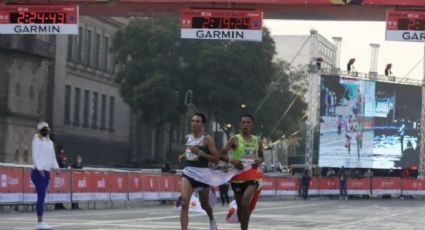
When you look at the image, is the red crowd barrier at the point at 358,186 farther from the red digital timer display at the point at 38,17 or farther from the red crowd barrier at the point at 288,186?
the red digital timer display at the point at 38,17

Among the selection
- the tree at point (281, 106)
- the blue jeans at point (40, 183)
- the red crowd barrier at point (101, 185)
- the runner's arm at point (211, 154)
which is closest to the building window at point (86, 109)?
the tree at point (281, 106)

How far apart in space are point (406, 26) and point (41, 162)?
12.5 metres

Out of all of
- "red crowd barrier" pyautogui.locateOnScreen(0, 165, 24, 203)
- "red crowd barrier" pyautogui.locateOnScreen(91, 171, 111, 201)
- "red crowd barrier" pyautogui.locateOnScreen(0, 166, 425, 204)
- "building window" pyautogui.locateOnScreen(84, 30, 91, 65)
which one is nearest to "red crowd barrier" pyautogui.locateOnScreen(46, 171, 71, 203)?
"red crowd barrier" pyautogui.locateOnScreen(0, 166, 425, 204)

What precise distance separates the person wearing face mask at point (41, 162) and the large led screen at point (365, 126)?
141ft

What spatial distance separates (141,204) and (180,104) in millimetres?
31364

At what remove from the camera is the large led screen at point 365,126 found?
2327 inches

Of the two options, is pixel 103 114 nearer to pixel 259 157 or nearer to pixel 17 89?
pixel 17 89

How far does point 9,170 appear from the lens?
2608 centimetres

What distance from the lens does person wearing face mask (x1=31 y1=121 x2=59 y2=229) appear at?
1655cm

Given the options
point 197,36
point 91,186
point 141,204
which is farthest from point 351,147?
point 197,36

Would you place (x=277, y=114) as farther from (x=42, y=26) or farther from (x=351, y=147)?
(x=42, y=26)

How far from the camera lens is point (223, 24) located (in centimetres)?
2583

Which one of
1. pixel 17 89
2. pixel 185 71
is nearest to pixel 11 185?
pixel 17 89

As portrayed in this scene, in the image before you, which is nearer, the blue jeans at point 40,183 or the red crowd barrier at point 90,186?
the blue jeans at point 40,183
